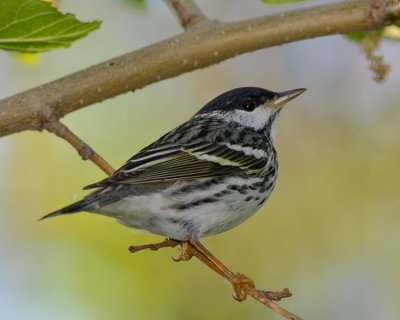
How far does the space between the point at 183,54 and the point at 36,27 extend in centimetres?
81

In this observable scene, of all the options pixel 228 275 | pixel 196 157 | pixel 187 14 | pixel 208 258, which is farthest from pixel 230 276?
pixel 187 14

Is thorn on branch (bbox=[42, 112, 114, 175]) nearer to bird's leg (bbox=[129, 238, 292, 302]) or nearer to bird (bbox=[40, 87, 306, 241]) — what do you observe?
bird (bbox=[40, 87, 306, 241])

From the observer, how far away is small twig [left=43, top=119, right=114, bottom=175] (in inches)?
152

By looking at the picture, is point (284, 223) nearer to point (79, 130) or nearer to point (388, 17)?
point (79, 130)

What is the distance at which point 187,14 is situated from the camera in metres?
4.41

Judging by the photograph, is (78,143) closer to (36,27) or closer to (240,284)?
(36,27)

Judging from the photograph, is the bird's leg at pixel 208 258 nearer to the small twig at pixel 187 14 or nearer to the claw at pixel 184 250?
the claw at pixel 184 250

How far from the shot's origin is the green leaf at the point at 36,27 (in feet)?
12.1

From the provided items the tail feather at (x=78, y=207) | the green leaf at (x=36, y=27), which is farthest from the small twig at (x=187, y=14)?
the tail feather at (x=78, y=207)

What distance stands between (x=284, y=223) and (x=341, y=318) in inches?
42.6

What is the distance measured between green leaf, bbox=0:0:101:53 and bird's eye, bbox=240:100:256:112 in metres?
2.01

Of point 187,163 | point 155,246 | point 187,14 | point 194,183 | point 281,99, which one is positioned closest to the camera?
point 155,246

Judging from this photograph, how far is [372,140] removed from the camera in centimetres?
760

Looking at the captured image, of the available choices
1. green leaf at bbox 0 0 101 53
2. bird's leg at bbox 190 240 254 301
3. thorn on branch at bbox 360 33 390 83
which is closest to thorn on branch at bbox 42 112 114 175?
green leaf at bbox 0 0 101 53
